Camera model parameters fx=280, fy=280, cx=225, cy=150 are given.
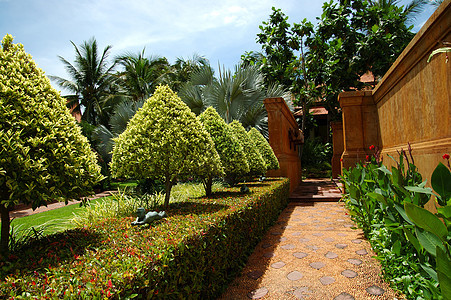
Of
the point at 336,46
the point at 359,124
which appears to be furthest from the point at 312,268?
the point at 336,46

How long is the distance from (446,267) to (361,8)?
45.6 feet

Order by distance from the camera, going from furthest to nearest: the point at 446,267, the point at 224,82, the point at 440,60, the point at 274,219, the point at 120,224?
the point at 224,82, the point at 274,219, the point at 120,224, the point at 440,60, the point at 446,267

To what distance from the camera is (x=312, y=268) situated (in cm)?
329

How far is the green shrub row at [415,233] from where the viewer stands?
1495mm

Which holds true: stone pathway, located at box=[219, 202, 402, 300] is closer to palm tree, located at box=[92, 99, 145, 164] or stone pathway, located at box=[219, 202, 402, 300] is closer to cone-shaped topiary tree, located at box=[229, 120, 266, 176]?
cone-shaped topiary tree, located at box=[229, 120, 266, 176]

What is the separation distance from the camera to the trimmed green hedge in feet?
4.86

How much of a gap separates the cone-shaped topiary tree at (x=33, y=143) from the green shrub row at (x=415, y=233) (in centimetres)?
234

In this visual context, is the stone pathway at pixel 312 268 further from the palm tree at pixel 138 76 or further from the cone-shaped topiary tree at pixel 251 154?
the palm tree at pixel 138 76

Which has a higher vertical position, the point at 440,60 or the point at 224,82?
the point at 224,82

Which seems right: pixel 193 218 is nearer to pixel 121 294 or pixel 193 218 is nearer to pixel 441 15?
pixel 121 294

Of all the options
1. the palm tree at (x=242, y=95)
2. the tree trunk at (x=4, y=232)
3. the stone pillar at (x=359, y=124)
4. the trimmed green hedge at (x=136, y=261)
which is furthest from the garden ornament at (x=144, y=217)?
the palm tree at (x=242, y=95)

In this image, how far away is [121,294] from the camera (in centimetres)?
146

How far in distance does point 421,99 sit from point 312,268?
90.5 inches

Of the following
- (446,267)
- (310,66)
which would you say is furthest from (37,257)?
(310,66)
